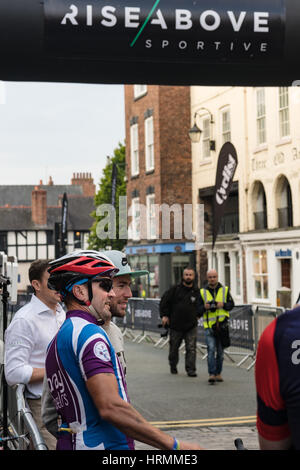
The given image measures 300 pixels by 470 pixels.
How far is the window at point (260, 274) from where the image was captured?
27750mm

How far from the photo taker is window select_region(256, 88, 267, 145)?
90.5 ft

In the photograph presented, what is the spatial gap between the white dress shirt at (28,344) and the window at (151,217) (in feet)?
94.0

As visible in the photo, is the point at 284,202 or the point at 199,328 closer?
the point at 199,328

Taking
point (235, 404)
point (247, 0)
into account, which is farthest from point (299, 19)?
point (235, 404)

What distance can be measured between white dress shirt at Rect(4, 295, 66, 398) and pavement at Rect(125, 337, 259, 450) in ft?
9.05

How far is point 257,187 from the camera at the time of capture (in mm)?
28891

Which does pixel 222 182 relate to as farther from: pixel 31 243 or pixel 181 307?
pixel 31 243

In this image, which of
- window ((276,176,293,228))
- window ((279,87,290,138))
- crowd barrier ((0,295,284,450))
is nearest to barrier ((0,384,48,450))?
crowd barrier ((0,295,284,450))

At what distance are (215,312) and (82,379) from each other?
10.1m

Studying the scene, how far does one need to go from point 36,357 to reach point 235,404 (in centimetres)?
598

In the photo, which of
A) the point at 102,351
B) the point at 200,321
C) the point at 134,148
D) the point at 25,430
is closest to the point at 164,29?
the point at 25,430

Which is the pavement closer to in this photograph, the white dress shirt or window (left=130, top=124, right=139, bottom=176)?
the white dress shirt

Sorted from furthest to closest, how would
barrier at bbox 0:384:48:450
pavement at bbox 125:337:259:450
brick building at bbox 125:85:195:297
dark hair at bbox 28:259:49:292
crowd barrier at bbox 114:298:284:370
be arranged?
brick building at bbox 125:85:195:297
crowd barrier at bbox 114:298:284:370
pavement at bbox 125:337:259:450
dark hair at bbox 28:259:49:292
barrier at bbox 0:384:48:450
